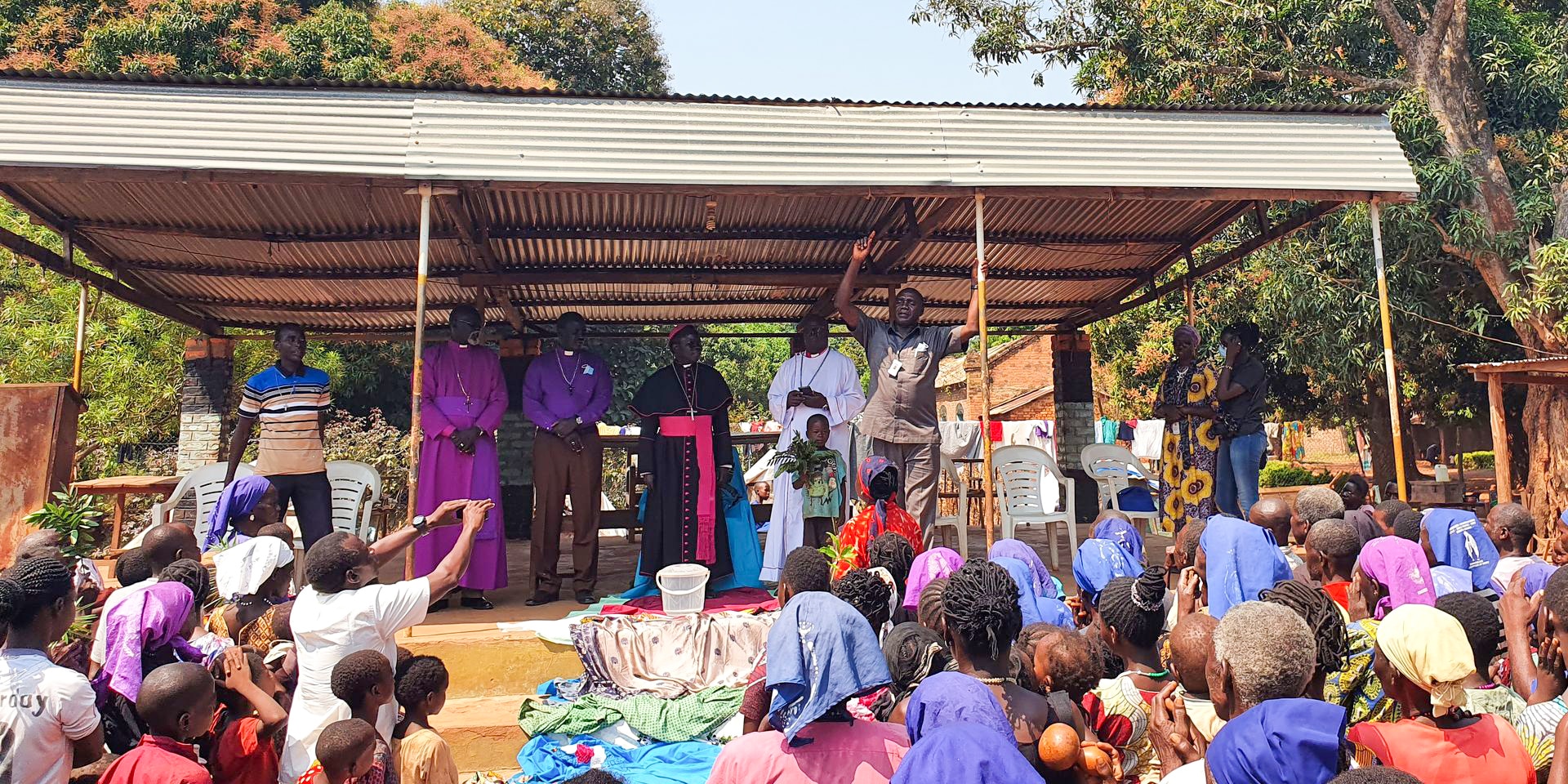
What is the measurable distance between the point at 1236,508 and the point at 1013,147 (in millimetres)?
3391

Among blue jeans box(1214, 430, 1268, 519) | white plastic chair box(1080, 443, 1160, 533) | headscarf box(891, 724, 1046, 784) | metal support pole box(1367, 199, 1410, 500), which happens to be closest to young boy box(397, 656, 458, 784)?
headscarf box(891, 724, 1046, 784)

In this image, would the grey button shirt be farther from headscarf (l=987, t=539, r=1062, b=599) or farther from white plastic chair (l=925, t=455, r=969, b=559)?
headscarf (l=987, t=539, r=1062, b=599)

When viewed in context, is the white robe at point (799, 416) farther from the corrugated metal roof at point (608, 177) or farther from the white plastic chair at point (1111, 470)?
the white plastic chair at point (1111, 470)

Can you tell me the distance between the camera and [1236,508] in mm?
7793

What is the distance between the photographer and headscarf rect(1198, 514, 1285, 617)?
4258 mm

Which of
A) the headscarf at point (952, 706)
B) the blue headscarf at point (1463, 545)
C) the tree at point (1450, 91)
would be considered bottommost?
the headscarf at point (952, 706)

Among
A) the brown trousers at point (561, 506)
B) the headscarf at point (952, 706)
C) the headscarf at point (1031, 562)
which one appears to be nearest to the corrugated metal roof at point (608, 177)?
the brown trousers at point (561, 506)

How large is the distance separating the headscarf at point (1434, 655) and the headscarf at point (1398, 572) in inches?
62.6

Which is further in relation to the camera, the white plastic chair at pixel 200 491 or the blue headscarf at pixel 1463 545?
the white plastic chair at pixel 200 491

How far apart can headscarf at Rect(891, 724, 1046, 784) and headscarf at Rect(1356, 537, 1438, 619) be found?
8.50 ft

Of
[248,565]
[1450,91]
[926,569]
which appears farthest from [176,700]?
[1450,91]

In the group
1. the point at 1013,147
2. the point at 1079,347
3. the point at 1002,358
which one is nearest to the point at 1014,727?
the point at 1013,147

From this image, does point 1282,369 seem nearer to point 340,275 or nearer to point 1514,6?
point 1514,6

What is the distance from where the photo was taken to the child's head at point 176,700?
3.09 m
